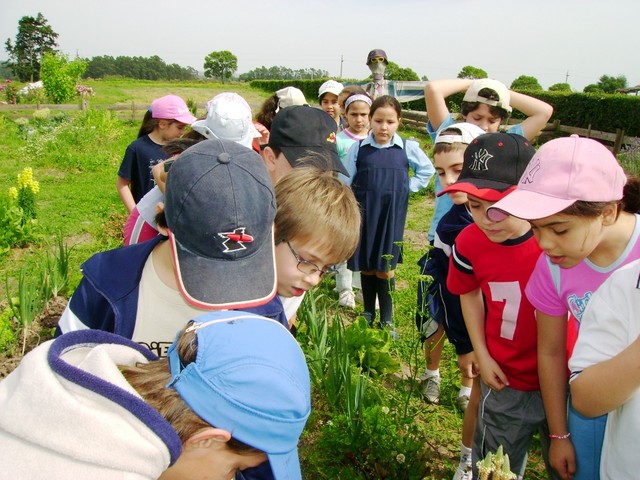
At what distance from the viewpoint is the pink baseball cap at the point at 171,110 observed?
323cm

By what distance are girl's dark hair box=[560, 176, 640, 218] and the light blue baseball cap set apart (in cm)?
84

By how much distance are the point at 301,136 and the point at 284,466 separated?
1.44 meters

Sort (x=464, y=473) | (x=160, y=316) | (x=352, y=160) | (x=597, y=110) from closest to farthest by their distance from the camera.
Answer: (x=160, y=316) < (x=464, y=473) < (x=352, y=160) < (x=597, y=110)

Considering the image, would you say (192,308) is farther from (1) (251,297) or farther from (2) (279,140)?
(2) (279,140)

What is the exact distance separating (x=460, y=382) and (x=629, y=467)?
1.84m

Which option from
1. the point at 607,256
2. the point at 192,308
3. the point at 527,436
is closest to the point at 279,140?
the point at 192,308

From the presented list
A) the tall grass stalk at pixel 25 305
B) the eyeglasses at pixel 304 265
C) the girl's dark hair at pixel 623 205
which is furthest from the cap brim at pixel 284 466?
the tall grass stalk at pixel 25 305

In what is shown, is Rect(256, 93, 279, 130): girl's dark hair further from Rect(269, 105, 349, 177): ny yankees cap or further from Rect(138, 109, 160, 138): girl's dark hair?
Rect(269, 105, 349, 177): ny yankees cap

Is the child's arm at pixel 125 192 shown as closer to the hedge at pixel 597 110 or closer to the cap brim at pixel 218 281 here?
the cap brim at pixel 218 281

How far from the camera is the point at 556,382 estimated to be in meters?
1.53

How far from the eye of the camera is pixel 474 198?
1.74 metres

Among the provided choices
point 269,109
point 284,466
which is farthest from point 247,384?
point 269,109

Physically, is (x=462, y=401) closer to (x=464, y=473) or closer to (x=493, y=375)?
(x=464, y=473)

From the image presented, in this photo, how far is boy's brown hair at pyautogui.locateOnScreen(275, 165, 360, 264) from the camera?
1446 mm
